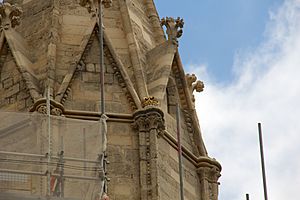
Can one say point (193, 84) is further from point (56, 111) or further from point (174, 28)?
point (56, 111)

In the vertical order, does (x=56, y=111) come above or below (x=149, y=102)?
below

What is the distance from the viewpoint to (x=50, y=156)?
32.8 meters

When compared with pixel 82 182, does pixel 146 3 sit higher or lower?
higher

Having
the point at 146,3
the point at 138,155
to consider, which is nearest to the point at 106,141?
the point at 138,155

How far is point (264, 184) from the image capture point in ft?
116

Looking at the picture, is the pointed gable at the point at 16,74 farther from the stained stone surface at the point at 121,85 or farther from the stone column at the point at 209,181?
the stone column at the point at 209,181

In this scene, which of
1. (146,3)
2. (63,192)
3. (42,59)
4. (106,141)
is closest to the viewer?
(63,192)

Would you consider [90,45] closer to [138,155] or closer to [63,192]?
[138,155]

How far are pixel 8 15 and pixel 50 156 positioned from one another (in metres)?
5.80

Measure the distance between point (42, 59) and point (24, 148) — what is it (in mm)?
4123

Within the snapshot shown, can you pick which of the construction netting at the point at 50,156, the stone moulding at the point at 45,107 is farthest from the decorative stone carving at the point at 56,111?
the construction netting at the point at 50,156

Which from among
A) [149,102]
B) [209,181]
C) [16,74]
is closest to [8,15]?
[16,74]

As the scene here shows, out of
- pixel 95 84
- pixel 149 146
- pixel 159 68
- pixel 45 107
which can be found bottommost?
pixel 149 146

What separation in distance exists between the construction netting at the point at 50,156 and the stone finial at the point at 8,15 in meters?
3.90
